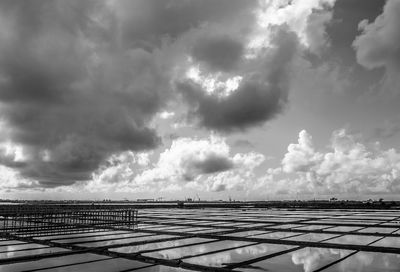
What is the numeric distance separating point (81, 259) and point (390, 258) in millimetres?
12860

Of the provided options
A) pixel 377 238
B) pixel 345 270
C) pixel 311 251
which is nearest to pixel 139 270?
pixel 345 270

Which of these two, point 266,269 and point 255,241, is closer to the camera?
point 266,269

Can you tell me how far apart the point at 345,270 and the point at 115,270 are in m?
8.20

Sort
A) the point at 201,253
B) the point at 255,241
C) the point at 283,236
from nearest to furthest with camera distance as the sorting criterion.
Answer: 1. the point at 201,253
2. the point at 255,241
3. the point at 283,236

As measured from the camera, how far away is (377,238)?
65.8 feet

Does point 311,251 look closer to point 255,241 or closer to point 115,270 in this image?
point 255,241

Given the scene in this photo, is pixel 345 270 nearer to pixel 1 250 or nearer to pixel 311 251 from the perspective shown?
pixel 311 251

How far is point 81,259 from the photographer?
1391 cm

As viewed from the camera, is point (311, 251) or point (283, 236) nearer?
point (311, 251)

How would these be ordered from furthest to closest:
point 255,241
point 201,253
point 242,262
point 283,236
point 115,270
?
point 283,236 < point 255,241 < point 201,253 < point 242,262 < point 115,270

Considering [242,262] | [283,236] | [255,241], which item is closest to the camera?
[242,262]

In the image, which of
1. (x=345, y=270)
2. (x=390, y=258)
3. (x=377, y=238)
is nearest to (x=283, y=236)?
(x=377, y=238)

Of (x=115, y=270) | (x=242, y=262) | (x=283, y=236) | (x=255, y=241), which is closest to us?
(x=115, y=270)

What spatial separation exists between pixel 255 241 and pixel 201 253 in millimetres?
4838
